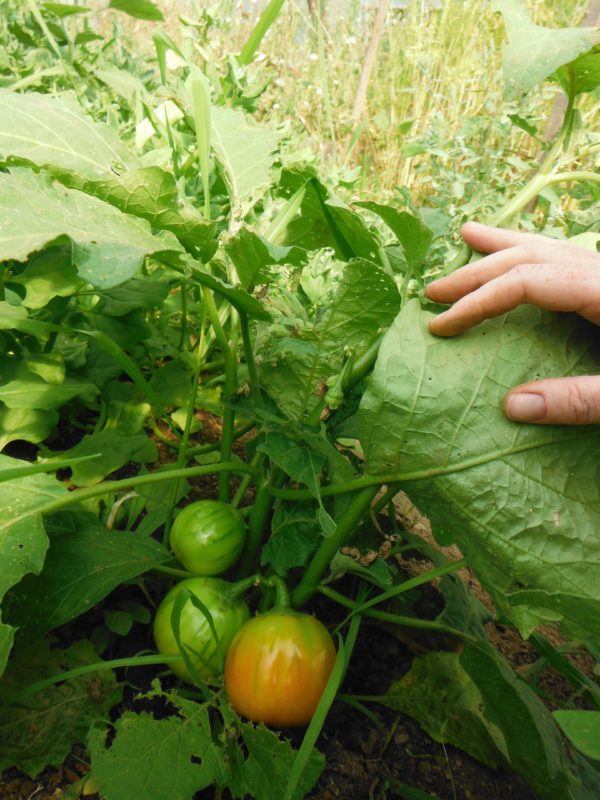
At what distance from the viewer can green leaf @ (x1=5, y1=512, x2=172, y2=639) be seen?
31.2 inches

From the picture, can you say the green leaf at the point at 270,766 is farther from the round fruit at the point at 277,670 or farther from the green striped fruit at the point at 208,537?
the green striped fruit at the point at 208,537

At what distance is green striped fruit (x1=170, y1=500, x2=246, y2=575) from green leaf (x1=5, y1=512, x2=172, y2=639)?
32 millimetres

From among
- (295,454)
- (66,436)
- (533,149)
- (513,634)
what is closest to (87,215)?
(295,454)

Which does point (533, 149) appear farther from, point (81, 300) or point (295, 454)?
point (295, 454)

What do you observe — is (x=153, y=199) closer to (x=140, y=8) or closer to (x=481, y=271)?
(x=481, y=271)

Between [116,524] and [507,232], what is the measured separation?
2.56 feet

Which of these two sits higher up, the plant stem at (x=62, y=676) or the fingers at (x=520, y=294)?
the fingers at (x=520, y=294)

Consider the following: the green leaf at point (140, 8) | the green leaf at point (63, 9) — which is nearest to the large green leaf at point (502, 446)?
the green leaf at point (140, 8)

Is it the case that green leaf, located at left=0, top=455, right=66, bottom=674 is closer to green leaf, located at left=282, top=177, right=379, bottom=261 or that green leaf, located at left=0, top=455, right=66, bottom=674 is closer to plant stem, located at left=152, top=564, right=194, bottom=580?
plant stem, located at left=152, top=564, right=194, bottom=580

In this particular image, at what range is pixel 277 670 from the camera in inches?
31.2

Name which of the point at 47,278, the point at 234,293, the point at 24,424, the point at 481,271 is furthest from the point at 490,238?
the point at 24,424

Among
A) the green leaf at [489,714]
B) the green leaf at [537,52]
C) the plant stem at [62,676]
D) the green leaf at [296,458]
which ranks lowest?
the green leaf at [489,714]

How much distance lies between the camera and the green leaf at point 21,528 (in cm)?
68

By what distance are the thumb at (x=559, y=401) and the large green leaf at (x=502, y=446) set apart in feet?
0.08
